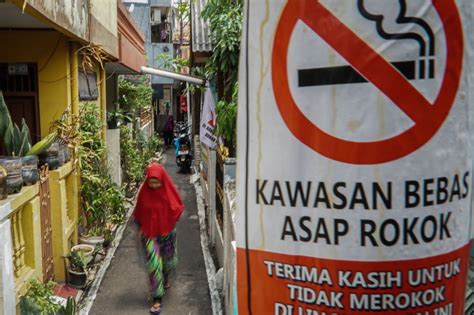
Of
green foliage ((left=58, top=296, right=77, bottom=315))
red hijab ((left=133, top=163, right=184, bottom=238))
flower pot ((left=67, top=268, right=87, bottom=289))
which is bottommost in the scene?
flower pot ((left=67, top=268, right=87, bottom=289))

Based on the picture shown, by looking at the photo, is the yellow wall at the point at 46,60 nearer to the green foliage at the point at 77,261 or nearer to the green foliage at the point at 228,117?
the green foliage at the point at 77,261

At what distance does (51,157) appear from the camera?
6.16 m

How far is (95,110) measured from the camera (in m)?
8.20

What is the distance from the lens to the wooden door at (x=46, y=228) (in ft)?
18.4

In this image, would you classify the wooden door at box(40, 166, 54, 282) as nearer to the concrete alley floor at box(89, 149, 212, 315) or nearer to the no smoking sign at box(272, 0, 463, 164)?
the concrete alley floor at box(89, 149, 212, 315)

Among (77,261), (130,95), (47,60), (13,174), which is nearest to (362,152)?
(13,174)

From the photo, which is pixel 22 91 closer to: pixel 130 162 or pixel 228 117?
pixel 228 117

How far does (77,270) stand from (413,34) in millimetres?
5764

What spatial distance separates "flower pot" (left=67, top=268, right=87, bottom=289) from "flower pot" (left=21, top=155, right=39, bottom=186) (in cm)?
165

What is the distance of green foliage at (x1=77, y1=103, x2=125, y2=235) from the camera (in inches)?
298

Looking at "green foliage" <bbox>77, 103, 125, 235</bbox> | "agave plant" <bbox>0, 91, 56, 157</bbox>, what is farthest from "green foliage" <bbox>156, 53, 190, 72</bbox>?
"agave plant" <bbox>0, 91, 56, 157</bbox>

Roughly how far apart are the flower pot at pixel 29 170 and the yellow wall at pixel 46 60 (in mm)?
1938

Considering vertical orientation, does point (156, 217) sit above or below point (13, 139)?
below

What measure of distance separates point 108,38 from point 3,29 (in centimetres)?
206
